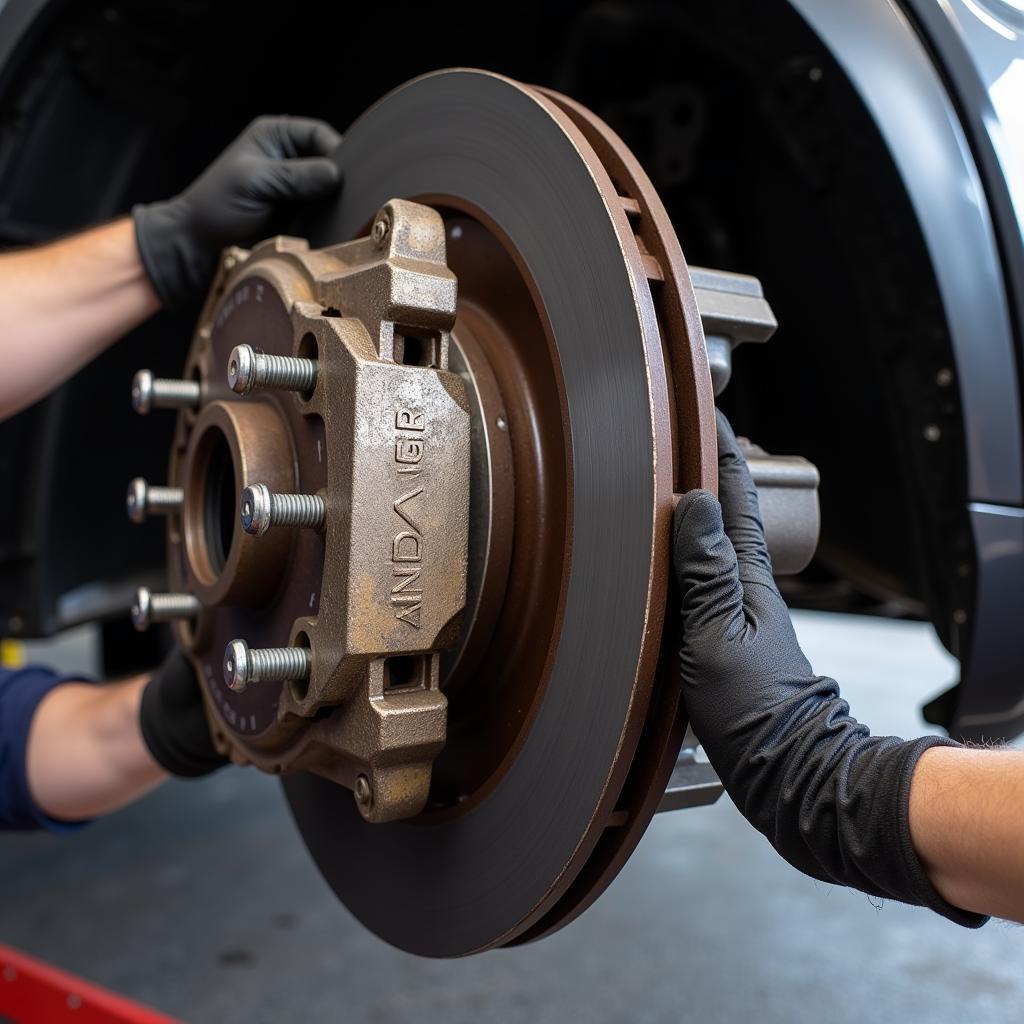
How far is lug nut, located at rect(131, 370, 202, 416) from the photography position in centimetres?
79

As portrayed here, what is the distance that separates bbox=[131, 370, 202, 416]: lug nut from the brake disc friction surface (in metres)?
0.25

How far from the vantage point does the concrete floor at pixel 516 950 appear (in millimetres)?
A: 1362

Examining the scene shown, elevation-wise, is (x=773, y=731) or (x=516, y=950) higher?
(x=773, y=731)

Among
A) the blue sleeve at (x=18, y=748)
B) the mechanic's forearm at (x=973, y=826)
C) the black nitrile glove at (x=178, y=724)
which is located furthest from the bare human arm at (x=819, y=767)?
the blue sleeve at (x=18, y=748)

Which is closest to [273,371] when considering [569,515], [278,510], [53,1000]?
[278,510]

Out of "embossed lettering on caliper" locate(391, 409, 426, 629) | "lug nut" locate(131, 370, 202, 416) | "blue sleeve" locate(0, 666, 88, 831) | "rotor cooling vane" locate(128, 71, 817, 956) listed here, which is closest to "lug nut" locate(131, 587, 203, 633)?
"rotor cooling vane" locate(128, 71, 817, 956)

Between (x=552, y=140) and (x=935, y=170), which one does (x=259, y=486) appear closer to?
(x=552, y=140)

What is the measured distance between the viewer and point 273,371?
2.04ft

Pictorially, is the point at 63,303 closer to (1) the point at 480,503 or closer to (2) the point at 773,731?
(1) the point at 480,503

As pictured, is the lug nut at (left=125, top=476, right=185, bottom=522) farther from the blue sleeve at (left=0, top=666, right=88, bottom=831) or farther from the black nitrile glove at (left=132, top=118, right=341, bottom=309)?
the blue sleeve at (left=0, top=666, right=88, bottom=831)

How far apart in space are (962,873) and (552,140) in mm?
471

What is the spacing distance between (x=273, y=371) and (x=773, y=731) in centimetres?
37

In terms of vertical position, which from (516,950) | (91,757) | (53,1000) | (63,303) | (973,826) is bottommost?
(516,950)

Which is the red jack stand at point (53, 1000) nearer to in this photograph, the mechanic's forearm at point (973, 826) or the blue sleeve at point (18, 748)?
the blue sleeve at point (18, 748)
